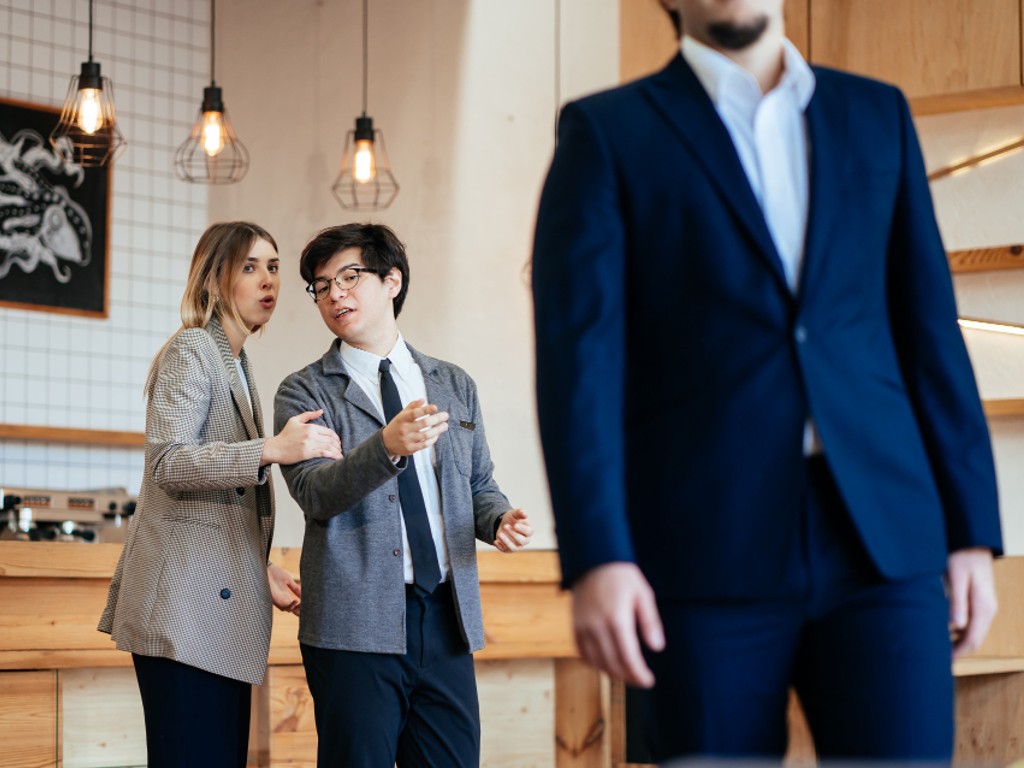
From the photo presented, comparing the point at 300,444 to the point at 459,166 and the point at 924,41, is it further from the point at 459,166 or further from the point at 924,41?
the point at 924,41

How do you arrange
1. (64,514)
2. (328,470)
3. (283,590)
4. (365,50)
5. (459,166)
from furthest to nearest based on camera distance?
(365,50)
(459,166)
(64,514)
(283,590)
(328,470)

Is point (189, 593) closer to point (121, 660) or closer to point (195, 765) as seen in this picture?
point (195, 765)

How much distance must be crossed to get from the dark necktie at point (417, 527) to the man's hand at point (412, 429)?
190 mm

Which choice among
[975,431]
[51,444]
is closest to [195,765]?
[975,431]

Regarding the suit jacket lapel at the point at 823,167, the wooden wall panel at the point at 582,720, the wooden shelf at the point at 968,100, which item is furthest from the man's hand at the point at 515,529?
the wooden shelf at the point at 968,100

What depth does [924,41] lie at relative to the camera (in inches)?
175

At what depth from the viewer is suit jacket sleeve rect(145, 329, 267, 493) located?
95.0 inches

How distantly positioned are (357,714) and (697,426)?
1243mm

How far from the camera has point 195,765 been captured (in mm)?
2406

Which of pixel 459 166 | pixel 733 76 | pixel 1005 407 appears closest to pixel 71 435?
pixel 459 166

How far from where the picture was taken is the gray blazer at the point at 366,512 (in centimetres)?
234

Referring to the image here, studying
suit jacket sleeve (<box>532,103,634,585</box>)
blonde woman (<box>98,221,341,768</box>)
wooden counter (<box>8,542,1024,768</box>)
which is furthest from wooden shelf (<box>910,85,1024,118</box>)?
suit jacket sleeve (<box>532,103,634,585</box>)

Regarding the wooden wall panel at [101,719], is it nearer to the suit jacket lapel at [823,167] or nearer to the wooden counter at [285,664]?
the wooden counter at [285,664]

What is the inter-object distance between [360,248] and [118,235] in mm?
3097
